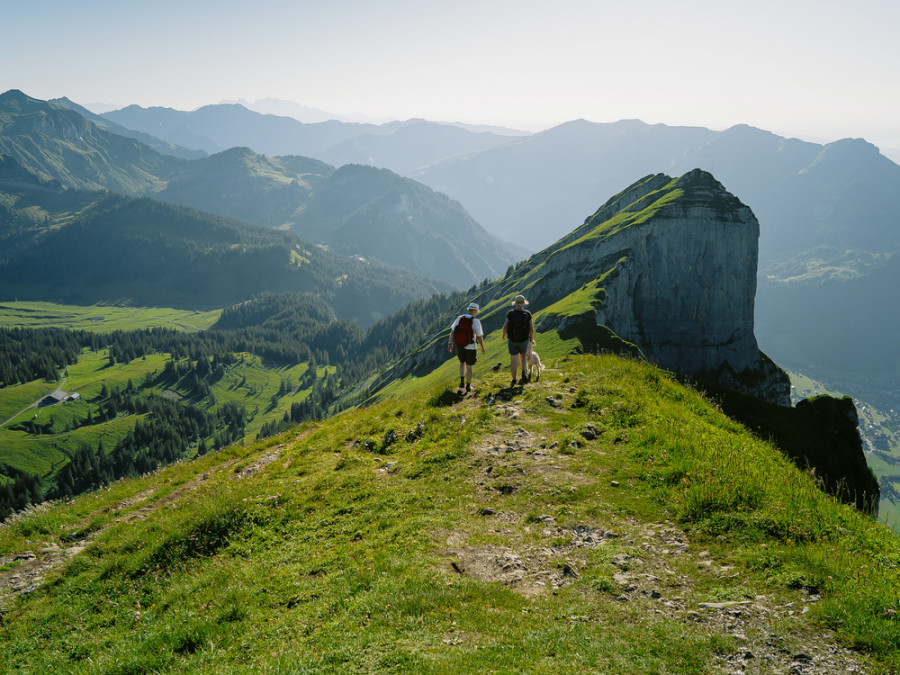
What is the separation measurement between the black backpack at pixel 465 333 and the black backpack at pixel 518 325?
71.4 inches

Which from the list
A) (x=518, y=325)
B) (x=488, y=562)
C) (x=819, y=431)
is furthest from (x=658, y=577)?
(x=819, y=431)

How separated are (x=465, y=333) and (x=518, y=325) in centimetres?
256

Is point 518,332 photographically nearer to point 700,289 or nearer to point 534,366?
point 534,366

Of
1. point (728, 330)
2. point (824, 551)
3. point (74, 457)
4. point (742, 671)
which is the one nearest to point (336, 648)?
point (742, 671)

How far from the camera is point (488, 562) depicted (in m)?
10.3

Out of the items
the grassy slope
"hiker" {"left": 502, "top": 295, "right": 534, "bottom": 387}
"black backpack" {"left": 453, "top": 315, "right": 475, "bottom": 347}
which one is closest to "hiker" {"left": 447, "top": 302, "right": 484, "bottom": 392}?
"black backpack" {"left": 453, "top": 315, "right": 475, "bottom": 347}

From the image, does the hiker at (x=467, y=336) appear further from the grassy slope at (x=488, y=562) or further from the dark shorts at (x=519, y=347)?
the grassy slope at (x=488, y=562)

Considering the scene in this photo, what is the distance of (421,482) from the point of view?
14.5 meters

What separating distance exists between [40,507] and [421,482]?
16.7 metres

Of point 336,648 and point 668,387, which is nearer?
point 336,648

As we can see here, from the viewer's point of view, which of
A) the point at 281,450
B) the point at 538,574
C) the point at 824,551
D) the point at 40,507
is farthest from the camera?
the point at 281,450

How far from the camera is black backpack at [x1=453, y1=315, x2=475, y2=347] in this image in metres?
21.7

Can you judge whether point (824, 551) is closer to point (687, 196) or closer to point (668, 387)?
point (668, 387)

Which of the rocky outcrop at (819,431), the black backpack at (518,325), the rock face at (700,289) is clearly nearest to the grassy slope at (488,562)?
the black backpack at (518,325)
